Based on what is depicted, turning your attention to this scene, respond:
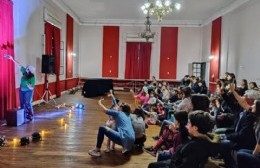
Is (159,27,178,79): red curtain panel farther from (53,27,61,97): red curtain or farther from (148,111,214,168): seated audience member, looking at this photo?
(148,111,214,168): seated audience member

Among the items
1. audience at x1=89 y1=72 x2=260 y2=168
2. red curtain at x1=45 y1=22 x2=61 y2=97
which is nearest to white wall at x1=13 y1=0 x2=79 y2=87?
red curtain at x1=45 y1=22 x2=61 y2=97

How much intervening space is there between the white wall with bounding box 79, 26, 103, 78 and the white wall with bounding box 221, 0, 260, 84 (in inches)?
290

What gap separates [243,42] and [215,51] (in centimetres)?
319

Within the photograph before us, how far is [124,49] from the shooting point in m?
16.1

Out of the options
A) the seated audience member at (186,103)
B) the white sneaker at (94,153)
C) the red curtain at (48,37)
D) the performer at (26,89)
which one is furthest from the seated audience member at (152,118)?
the red curtain at (48,37)

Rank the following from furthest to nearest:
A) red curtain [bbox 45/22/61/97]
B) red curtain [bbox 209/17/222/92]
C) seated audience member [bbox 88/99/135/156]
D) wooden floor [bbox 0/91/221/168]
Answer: red curtain [bbox 209/17/222/92] < red curtain [bbox 45/22/61/97] < seated audience member [bbox 88/99/135/156] < wooden floor [bbox 0/91/221/168]

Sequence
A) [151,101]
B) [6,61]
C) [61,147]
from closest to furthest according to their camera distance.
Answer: [61,147] < [6,61] < [151,101]

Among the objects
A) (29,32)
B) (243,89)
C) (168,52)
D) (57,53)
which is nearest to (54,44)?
(57,53)

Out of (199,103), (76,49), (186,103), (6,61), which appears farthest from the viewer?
(76,49)

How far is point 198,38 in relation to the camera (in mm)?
15891

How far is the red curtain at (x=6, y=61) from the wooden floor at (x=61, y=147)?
741 mm

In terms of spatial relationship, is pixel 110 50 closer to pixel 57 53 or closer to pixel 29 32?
pixel 57 53

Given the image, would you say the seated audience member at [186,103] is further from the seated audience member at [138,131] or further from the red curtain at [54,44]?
the red curtain at [54,44]

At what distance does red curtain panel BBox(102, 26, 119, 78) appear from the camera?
16.1 m
